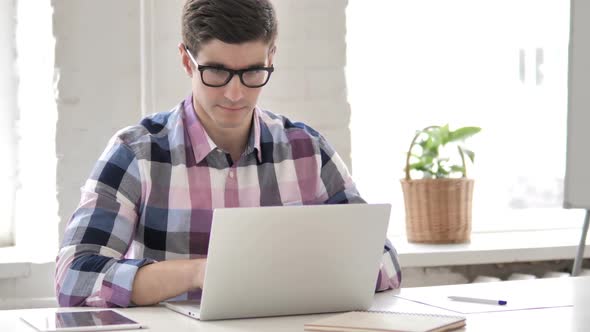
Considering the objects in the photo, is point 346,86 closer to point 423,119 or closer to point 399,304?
point 423,119

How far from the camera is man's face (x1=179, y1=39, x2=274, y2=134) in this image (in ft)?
6.68

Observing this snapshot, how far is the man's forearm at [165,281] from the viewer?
5.92ft

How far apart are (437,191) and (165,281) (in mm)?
1574

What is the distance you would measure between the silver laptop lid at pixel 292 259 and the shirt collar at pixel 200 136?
54 centimetres

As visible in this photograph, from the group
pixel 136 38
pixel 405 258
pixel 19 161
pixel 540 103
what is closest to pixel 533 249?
pixel 405 258

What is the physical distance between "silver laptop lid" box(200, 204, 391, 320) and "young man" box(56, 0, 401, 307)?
24 cm

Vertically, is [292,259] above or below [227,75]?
below

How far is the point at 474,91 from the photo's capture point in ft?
12.0

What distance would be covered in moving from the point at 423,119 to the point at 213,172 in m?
1.58

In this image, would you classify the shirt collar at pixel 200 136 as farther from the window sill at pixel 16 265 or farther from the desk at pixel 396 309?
the window sill at pixel 16 265

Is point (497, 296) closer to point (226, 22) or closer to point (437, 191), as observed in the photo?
point (226, 22)

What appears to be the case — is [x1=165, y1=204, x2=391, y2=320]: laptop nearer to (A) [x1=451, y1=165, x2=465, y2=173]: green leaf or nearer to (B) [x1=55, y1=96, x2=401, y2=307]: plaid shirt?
(B) [x1=55, y1=96, x2=401, y2=307]: plaid shirt

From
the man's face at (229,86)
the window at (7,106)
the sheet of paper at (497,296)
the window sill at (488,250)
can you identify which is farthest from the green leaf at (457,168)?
the window at (7,106)

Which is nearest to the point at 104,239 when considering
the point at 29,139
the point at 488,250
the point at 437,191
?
the point at 29,139
